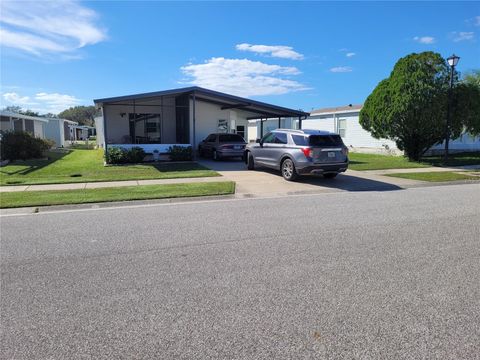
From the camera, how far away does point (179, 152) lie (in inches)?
746

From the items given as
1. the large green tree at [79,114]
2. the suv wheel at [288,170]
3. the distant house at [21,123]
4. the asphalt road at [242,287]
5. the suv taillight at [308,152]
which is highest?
the large green tree at [79,114]

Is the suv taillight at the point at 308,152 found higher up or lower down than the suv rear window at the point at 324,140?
lower down

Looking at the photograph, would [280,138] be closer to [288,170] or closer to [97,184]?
[288,170]

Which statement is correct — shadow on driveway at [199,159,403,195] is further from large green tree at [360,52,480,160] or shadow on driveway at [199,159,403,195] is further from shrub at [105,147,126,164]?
large green tree at [360,52,480,160]

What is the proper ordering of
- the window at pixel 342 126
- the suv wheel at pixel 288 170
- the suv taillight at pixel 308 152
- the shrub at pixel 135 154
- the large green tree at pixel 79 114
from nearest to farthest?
1. the suv taillight at pixel 308 152
2. the suv wheel at pixel 288 170
3. the shrub at pixel 135 154
4. the window at pixel 342 126
5. the large green tree at pixel 79 114

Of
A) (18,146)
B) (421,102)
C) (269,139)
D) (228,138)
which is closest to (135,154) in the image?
(228,138)

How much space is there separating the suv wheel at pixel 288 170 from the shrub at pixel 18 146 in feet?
50.3

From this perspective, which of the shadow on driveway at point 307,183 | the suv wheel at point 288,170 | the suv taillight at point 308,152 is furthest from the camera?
the suv wheel at point 288,170

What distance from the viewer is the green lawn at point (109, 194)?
911 cm

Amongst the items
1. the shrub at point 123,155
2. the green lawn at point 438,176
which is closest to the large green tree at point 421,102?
the green lawn at point 438,176

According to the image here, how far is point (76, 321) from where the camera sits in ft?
11.3

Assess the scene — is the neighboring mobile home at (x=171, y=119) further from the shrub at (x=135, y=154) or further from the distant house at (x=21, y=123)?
the distant house at (x=21, y=123)

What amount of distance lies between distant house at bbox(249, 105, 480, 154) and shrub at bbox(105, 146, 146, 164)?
38.3ft

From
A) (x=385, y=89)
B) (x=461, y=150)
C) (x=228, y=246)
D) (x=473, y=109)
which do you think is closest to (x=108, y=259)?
(x=228, y=246)
